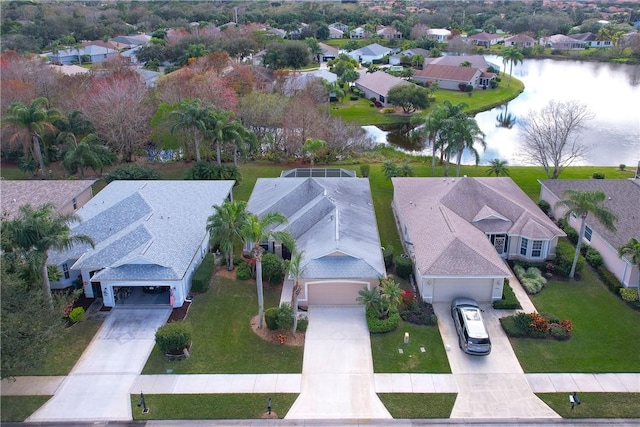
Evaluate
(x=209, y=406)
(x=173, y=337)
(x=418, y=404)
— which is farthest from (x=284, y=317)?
(x=418, y=404)

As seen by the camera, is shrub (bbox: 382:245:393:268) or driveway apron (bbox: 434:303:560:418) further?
shrub (bbox: 382:245:393:268)

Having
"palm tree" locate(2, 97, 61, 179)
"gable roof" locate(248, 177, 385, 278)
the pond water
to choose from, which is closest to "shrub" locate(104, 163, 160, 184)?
"palm tree" locate(2, 97, 61, 179)

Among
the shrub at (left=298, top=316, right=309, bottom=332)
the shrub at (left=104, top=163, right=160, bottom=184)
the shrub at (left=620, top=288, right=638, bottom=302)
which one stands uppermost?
the shrub at (left=104, top=163, right=160, bottom=184)

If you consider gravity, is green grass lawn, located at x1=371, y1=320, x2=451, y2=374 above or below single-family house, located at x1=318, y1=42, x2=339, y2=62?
below

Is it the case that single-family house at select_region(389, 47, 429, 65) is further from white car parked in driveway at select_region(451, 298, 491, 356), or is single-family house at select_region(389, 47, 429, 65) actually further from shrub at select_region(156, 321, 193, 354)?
shrub at select_region(156, 321, 193, 354)

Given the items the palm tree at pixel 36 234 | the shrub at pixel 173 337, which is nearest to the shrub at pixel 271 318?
the shrub at pixel 173 337
